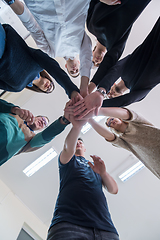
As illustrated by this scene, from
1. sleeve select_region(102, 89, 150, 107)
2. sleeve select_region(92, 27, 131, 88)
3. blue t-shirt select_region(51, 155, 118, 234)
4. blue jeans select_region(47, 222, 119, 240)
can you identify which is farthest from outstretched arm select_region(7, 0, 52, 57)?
→ blue jeans select_region(47, 222, 119, 240)

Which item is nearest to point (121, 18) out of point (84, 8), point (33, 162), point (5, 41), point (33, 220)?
point (84, 8)

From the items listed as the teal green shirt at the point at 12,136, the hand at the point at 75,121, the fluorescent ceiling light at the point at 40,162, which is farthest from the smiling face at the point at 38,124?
the fluorescent ceiling light at the point at 40,162

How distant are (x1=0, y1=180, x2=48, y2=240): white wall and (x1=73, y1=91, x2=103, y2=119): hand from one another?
2096 mm

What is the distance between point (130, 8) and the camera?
100 cm

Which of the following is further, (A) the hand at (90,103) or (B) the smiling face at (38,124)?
(B) the smiling face at (38,124)

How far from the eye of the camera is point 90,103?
0.99m

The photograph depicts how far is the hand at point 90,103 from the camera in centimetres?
98

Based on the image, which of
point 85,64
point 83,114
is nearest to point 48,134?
point 83,114

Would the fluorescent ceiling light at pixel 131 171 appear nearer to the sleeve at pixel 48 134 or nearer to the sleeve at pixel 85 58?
the sleeve at pixel 48 134

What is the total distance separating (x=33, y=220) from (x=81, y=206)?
8.28 feet

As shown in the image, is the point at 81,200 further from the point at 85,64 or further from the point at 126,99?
the point at 85,64

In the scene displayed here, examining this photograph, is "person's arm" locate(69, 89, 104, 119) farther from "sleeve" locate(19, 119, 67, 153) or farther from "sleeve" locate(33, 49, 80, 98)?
"sleeve" locate(19, 119, 67, 153)

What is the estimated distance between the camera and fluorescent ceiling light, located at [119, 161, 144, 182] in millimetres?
2695

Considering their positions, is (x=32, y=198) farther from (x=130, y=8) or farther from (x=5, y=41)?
(x=130, y=8)
